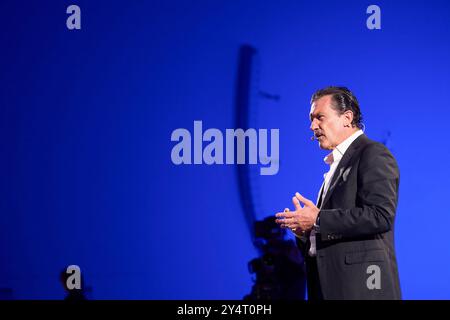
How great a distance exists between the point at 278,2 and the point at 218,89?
621mm

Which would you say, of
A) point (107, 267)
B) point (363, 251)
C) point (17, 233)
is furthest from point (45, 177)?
point (363, 251)

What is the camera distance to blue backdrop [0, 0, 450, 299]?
10.5 ft

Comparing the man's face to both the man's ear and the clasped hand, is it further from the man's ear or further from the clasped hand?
the clasped hand

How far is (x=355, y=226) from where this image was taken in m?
2.07

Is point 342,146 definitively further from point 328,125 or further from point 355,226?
point 355,226

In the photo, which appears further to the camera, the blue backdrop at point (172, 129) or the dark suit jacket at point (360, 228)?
the blue backdrop at point (172, 129)

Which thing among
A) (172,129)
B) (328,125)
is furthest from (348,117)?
(172,129)

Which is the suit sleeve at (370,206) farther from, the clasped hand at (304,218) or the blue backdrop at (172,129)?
the blue backdrop at (172,129)

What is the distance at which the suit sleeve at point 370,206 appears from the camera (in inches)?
81.5

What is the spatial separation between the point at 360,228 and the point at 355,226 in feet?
0.06

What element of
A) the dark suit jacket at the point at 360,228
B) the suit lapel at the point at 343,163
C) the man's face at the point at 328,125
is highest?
the man's face at the point at 328,125

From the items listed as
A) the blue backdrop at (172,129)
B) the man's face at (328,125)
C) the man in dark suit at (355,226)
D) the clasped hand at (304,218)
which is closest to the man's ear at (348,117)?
the man's face at (328,125)

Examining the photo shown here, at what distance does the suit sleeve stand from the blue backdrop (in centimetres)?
110

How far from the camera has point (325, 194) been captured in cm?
229
